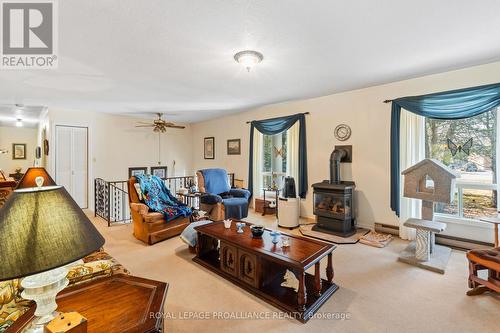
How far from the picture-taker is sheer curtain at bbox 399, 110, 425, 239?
11.7 feet

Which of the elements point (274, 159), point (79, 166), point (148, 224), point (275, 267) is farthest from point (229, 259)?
point (79, 166)

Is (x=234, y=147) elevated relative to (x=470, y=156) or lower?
elevated

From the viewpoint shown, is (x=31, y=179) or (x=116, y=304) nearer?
(x=116, y=304)

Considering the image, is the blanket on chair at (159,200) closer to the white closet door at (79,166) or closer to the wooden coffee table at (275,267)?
the wooden coffee table at (275,267)

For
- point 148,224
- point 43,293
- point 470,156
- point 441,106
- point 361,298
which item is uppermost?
point 441,106

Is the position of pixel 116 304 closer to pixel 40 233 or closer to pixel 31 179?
pixel 40 233

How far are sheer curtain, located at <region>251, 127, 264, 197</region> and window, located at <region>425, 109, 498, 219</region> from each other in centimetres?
330

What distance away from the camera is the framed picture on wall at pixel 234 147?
6370mm

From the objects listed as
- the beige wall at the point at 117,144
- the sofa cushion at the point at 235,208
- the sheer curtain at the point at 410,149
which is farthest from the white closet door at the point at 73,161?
the sheer curtain at the point at 410,149

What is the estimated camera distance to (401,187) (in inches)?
146

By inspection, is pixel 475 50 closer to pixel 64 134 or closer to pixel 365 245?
pixel 365 245

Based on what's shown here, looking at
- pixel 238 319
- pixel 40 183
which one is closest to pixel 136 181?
pixel 238 319

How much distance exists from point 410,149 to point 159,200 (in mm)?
4136

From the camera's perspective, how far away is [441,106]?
327 cm
